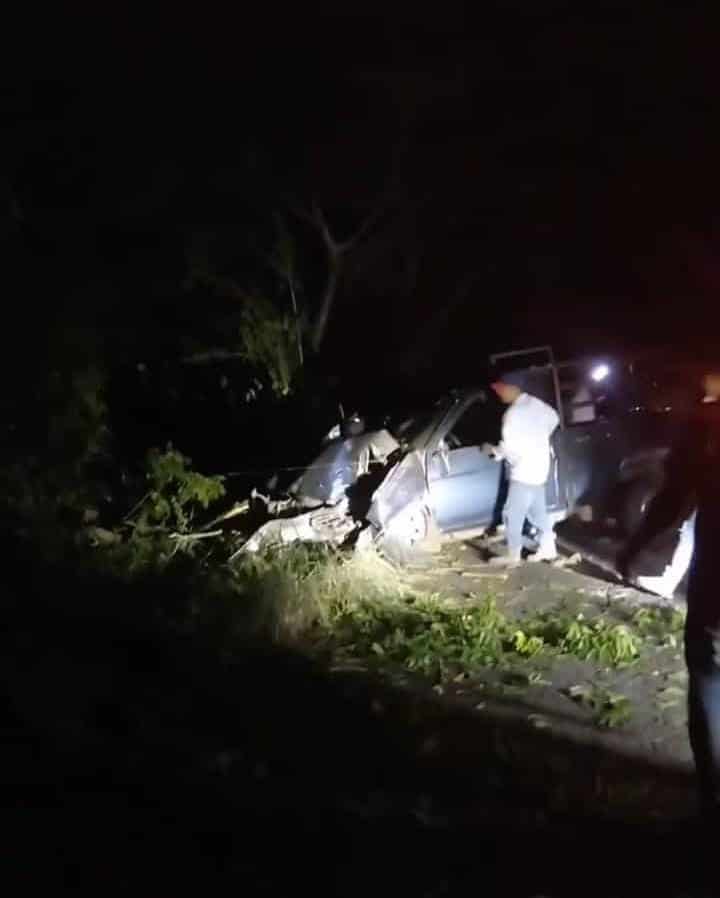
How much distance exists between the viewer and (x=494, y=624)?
8758mm

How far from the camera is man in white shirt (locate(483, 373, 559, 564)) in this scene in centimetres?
1041

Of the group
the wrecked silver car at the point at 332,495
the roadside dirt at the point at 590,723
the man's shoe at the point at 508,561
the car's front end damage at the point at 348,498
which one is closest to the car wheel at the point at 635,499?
the roadside dirt at the point at 590,723

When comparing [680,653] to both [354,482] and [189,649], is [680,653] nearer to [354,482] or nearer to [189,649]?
[189,649]

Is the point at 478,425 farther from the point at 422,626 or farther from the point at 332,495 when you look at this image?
the point at 422,626

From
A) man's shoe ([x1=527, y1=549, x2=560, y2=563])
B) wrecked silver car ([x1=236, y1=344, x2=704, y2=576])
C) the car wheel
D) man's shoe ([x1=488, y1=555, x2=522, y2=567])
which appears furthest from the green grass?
man's shoe ([x1=527, y1=549, x2=560, y2=563])

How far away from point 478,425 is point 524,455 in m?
1.53

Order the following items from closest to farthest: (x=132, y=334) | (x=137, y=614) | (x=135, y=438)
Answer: (x=137, y=614), (x=132, y=334), (x=135, y=438)

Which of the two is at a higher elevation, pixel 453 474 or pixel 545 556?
pixel 453 474

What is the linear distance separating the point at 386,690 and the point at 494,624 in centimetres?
151

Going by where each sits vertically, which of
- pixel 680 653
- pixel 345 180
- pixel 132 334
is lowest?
pixel 680 653

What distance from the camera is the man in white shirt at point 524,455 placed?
34.2 ft

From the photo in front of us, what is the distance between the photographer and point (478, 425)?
11945 millimetres

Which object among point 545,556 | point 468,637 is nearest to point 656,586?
point 468,637

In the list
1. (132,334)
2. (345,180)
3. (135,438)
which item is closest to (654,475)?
(132,334)
